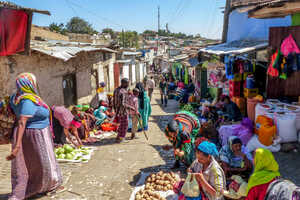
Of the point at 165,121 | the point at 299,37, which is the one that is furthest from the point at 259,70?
the point at 165,121

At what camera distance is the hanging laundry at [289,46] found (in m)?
5.20

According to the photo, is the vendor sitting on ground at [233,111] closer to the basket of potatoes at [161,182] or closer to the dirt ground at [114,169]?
the dirt ground at [114,169]

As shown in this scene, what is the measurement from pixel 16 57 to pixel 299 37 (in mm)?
6550

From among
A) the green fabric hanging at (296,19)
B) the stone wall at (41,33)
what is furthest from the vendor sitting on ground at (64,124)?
the stone wall at (41,33)

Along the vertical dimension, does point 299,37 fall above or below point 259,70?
above

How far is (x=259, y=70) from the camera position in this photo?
7.35 m

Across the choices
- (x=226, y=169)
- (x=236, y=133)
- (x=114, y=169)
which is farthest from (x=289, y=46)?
(x=114, y=169)

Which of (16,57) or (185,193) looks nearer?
(185,193)

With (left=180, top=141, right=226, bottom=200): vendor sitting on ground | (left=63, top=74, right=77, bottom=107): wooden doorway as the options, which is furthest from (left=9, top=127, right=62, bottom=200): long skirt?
(left=63, top=74, right=77, bottom=107): wooden doorway

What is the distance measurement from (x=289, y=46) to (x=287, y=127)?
169 centimetres

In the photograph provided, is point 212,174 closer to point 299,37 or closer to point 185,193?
point 185,193

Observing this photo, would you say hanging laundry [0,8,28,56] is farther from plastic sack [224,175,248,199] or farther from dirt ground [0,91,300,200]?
plastic sack [224,175,248,199]

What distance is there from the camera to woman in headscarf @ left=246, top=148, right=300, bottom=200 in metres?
2.35

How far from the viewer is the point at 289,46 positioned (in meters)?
5.23
